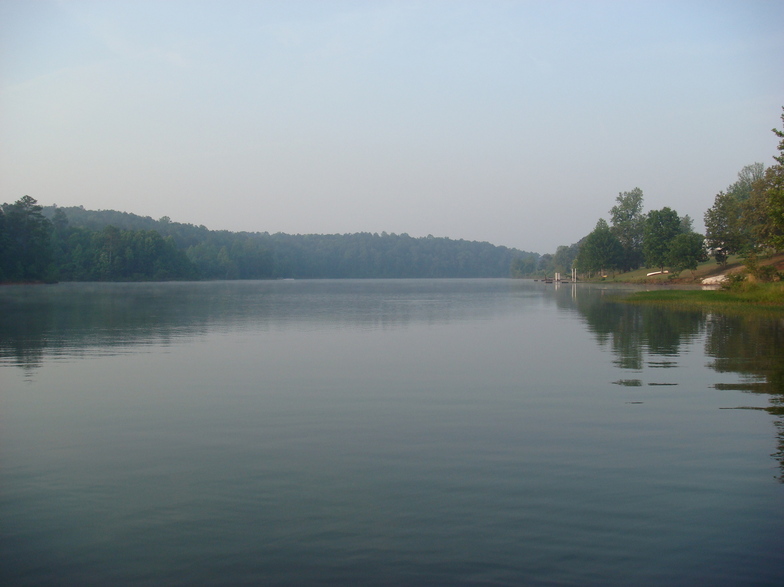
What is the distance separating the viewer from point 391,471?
32.4 feet

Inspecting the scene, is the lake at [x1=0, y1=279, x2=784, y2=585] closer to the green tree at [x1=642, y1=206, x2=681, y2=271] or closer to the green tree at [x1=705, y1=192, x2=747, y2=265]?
the green tree at [x1=705, y1=192, x2=747, y2=265]

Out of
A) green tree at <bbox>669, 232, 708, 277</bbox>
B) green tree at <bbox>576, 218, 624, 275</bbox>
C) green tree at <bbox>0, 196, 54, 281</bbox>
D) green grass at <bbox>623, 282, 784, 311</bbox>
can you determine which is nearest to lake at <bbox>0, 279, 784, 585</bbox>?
green grass at <bbox>623, 282, 784, 311</bbox>

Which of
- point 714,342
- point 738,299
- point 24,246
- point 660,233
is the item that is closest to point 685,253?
point 660,233

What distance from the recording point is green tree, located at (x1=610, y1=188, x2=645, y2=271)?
164 metres

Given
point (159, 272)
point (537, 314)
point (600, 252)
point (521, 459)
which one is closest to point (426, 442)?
point (521, 459)

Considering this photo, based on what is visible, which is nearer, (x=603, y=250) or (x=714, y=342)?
(x=714, y=342)

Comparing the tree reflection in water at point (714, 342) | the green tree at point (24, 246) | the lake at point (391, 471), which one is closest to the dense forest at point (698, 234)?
the tree reflection in water at point (714, 342)

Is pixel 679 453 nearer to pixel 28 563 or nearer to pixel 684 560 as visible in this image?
pixel 684 560

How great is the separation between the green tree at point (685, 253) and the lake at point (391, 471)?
9815 cm

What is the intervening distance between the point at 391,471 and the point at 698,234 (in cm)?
12577

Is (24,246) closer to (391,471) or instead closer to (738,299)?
(738,299)

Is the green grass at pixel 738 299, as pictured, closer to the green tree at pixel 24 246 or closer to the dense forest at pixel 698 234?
the dense forest at pixel 698 234

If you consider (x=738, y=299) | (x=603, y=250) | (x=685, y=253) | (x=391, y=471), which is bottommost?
(x=391, y=471)

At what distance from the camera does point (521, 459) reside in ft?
34.5
